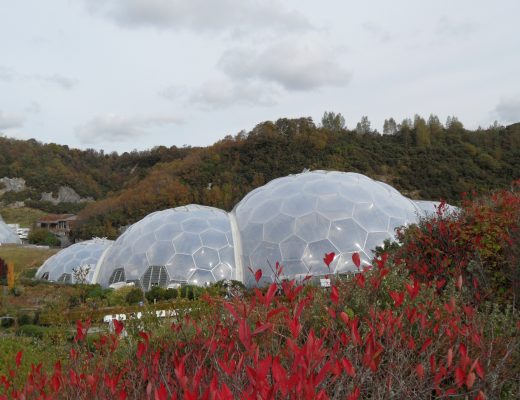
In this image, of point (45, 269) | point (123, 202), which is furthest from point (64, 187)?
point (45, 269)

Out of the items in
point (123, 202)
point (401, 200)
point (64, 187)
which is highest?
point (64, 187)

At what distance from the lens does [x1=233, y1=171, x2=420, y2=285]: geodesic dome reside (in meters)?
15.5

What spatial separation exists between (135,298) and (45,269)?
12999 millimetres

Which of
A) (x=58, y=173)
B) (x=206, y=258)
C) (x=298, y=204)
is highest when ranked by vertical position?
(x=58, y=173)

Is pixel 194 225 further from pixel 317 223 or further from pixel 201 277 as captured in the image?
pixel 317 223

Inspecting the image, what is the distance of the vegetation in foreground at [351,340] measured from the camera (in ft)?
7.56

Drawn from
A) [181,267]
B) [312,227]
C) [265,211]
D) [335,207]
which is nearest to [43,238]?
[181,267]

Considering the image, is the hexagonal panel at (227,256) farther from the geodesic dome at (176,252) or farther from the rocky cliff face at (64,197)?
the rocky cliff face at (64,197)

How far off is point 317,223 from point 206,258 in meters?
4.19

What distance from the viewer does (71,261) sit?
24.4m

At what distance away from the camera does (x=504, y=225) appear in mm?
6207

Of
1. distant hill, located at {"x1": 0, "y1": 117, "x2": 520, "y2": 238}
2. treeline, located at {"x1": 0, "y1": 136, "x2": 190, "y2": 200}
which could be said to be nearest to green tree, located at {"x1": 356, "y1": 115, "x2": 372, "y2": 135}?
distant hill, located at {"x1": 0, "y1": 117, "x2": 520, "y2": 238}

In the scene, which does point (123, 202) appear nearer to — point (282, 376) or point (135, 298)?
point (135, 298)

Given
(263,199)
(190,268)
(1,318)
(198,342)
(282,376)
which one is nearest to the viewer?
(282,376)
